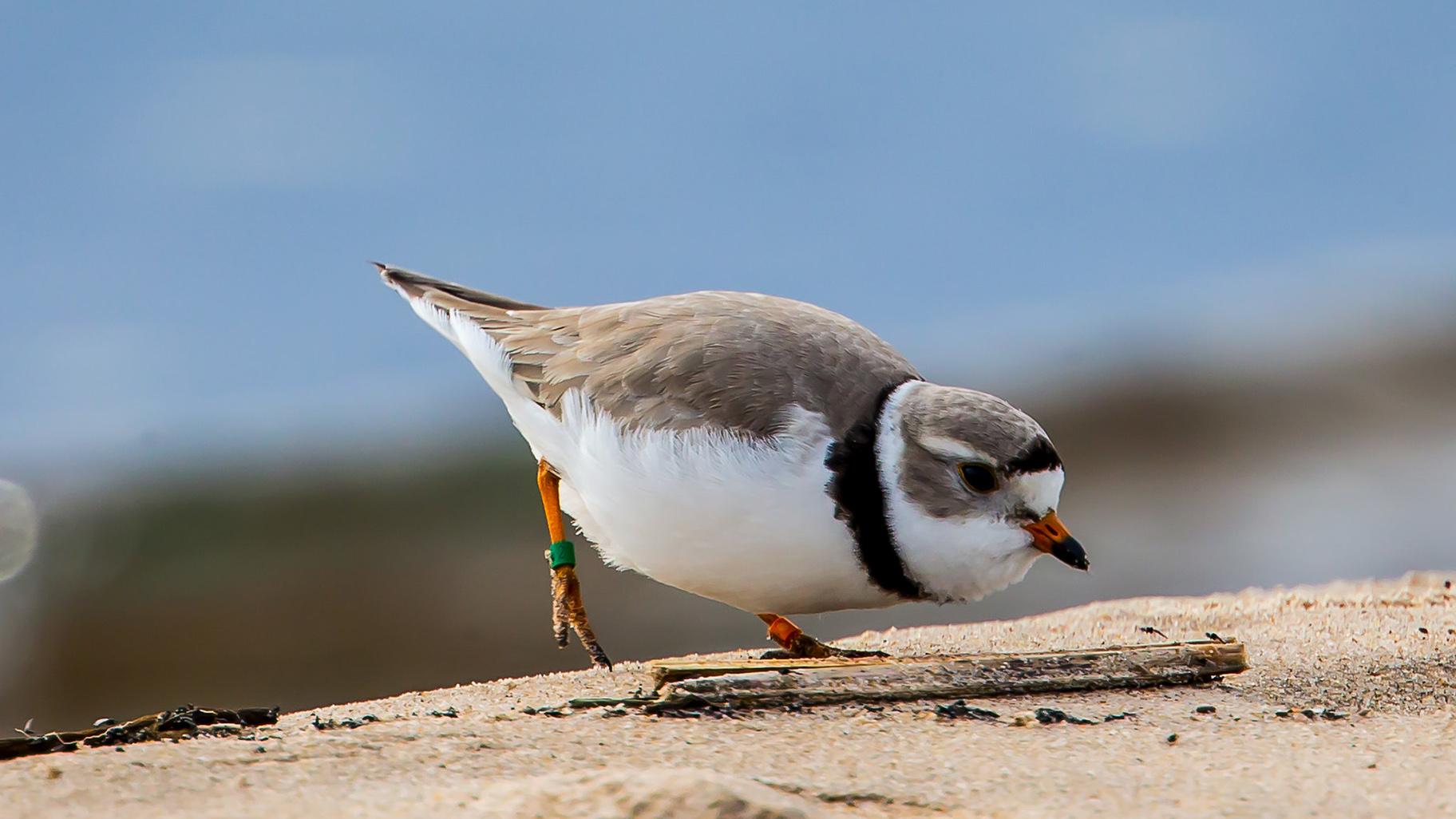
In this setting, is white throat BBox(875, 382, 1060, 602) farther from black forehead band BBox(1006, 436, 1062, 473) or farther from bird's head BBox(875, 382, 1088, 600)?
black forehead band BBox(1006, 436, 1062, 473)

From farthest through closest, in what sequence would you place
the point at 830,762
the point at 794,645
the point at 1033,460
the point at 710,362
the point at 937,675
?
the point at 794,645 < the point at 710,362 < the point at 1033,460 < the point at 937,675 < the point at 830,762

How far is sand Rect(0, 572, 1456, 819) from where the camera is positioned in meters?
2.50

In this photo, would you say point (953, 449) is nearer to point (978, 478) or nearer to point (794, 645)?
point (978, 478)

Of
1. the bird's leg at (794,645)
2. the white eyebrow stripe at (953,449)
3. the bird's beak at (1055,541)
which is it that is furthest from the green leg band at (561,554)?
the bird's beak at (1055,541)

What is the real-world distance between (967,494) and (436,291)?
9.76 feet

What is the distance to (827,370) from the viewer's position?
4477 millimetres

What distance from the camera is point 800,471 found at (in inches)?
164

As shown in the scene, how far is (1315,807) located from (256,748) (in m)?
2.28

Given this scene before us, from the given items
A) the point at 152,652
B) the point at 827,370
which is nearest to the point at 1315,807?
the point at 827,370

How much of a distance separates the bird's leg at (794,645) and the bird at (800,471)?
0.01m

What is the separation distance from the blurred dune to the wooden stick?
6.85 metres

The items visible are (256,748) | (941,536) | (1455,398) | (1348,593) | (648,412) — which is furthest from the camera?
(1455,398)

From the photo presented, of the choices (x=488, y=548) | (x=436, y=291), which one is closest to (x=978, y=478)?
(x=436, y=291)

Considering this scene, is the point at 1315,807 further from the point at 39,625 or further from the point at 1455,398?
the point at 1455,398
